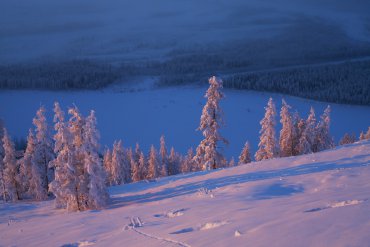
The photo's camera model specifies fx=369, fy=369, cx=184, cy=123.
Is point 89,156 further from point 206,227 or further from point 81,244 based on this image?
point 206,227

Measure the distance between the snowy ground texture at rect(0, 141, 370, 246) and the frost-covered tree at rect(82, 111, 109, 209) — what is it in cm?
101

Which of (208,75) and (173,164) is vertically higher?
(208,75)

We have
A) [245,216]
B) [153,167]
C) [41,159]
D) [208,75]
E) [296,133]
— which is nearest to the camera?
[245,216]

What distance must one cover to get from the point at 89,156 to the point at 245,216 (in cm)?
1228

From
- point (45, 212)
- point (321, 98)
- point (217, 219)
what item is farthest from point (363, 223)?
point (321, 98)

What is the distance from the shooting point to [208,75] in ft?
490

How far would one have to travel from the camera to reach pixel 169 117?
94.2 meters

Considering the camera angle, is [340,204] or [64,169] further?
[64,169]

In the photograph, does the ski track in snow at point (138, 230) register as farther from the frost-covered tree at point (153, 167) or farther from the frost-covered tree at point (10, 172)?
the frost-covered tree at point (153, 167)

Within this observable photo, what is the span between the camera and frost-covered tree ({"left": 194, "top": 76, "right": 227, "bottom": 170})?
3409cm

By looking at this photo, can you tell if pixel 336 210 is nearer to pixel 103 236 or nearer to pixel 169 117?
pixel 103 236

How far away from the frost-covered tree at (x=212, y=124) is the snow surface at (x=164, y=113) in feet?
108

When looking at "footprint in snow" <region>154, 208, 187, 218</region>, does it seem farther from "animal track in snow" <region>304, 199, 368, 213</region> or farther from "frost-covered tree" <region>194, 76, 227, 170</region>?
"frost-covered tree" <region>194, 76, 227, 170</region>

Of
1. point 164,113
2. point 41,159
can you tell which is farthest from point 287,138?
point 164,113
